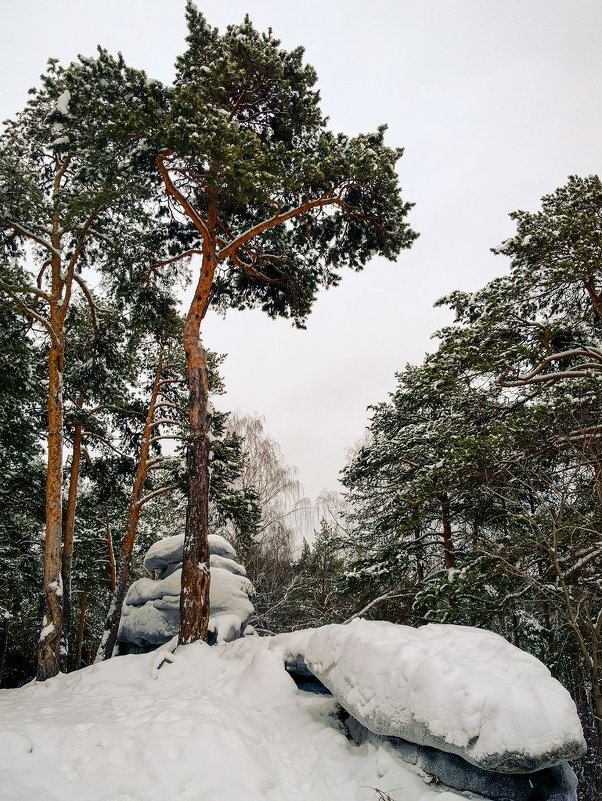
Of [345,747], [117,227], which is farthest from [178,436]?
[345,747]

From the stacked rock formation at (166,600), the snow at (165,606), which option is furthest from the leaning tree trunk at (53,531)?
the stacked rock formation at (166,600)

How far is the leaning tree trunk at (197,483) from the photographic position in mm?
6684

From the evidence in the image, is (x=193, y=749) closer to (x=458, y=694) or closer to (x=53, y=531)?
(x=458, y=694)

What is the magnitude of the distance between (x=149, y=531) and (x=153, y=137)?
1748 cm

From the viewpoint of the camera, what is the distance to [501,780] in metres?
2.85

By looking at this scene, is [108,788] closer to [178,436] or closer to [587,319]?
[587,319]

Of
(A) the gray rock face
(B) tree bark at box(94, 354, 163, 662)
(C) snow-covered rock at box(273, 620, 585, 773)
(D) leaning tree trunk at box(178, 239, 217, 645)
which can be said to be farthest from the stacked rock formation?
(A) the gray rock face

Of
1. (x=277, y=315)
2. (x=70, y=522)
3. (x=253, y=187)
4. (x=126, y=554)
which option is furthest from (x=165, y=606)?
(x=253, y=187)

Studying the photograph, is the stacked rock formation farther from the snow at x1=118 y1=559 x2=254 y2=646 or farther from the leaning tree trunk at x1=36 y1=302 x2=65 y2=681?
the leaning tree trunk at x1=36 y1=302 x2=65 y2=681

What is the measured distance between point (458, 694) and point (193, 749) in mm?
2025

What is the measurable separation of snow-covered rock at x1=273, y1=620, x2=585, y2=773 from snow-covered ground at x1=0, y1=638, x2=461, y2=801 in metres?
0.37

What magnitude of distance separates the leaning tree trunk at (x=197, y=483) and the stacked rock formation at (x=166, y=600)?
16.1 ft

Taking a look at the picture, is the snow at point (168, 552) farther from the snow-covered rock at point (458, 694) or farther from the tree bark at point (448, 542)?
the snow-covered rock at point (458, 694)

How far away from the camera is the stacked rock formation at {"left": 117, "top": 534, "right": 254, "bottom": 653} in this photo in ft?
39.6
